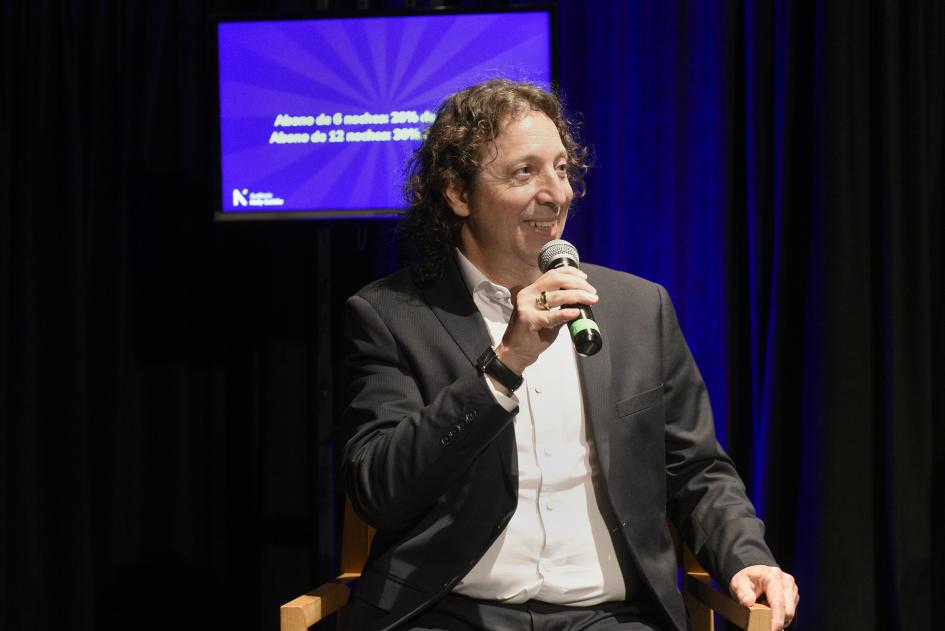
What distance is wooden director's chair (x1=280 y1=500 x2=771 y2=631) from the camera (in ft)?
5.35

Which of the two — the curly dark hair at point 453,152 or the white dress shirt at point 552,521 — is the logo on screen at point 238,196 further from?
the white dress shirt at point 552,521

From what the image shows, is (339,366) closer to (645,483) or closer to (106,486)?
(106,486)

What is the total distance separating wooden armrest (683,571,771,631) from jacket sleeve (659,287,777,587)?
7 cm

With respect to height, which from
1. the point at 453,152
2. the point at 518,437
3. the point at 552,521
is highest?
the point at 453,152

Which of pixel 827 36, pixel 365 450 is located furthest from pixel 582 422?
pixel 827 36

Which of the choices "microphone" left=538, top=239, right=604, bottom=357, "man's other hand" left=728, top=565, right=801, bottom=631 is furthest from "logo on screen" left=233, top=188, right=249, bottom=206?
"man's other hand" left=728, top=565, right=801, bottom=631

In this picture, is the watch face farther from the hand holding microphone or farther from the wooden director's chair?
the wooden director's chair

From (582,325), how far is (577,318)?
39mm

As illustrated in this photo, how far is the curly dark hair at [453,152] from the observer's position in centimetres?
194

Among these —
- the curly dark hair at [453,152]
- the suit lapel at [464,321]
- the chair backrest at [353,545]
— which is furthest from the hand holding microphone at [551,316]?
the chair backrest at [353,545]

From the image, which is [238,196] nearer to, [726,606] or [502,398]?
[502,398]

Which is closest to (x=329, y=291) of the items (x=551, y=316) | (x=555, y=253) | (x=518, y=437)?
(x=518, y=437)

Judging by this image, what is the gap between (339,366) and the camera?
11.1 ft

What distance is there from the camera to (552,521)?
1767 mm
